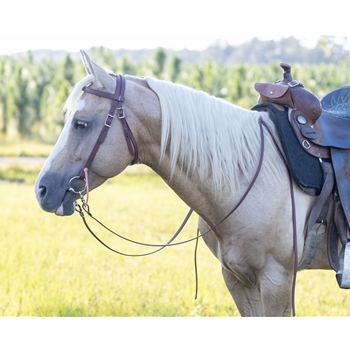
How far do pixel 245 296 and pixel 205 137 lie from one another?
0.99m

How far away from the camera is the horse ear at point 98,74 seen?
2335mm

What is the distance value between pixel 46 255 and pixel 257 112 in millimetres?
3730

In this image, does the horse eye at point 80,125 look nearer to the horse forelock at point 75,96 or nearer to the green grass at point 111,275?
the horse forelock at point 75,96

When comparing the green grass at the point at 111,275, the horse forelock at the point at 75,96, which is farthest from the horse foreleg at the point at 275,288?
the green grass at the point at 111,275

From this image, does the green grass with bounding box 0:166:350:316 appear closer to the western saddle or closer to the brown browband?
the western saddle

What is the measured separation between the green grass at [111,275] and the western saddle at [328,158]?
1.77 meters

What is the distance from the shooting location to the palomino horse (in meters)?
2.41

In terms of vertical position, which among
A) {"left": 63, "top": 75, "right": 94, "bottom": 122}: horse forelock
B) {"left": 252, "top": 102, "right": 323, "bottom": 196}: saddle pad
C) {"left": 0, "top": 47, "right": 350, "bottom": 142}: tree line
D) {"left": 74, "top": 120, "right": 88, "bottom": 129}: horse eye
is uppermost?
{"left": 63, "top": 75, "right": 94, "bottom": 122}: horse forelock

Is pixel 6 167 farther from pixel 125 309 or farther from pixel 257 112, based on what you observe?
pixel 257 112

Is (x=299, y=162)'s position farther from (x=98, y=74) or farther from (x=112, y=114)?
(x=98, y=74)

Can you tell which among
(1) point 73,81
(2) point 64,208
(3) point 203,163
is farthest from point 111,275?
(1) point 73,81

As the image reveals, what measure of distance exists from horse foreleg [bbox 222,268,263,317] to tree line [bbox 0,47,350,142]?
14.6m

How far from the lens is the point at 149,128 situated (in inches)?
98.3

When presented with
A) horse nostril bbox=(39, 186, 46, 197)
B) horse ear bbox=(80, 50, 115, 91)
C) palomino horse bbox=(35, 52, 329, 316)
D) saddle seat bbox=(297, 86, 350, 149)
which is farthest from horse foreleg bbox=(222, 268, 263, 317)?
horse ear bbox=(80, 50, 115, 91)
